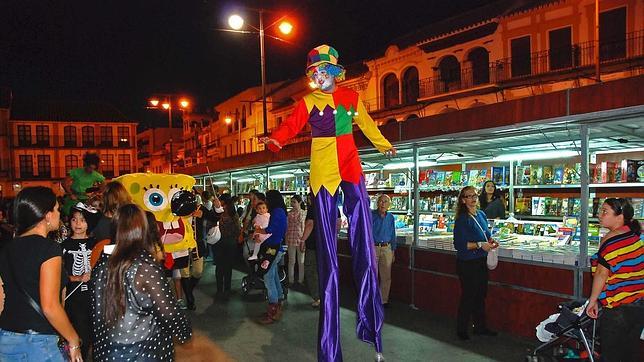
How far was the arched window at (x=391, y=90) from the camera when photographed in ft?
92.5

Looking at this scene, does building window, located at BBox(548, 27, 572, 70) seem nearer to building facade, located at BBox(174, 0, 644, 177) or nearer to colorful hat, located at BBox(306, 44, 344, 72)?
building facade, located at BBox(174, 0, 644, 177)

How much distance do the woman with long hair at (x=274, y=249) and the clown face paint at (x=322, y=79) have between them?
300 centimetres

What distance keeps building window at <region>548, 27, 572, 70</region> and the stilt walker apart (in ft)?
61.9

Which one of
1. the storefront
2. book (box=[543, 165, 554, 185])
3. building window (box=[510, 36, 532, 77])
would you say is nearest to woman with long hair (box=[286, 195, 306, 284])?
the storefront

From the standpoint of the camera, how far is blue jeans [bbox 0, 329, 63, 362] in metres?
2.83

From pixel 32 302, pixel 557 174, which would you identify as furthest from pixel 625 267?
pixel 32 302

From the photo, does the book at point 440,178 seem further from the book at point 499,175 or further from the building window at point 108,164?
the building window at point 108,164

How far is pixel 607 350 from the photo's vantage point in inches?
159

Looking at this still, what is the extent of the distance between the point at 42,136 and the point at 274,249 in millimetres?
56004

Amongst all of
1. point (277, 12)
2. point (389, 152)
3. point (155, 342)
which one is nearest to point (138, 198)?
point (389, 152)

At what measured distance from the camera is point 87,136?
55.9m

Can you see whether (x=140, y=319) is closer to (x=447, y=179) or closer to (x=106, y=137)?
(x=447, y=179)

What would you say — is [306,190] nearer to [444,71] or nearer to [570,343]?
[570,343]

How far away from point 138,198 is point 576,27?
19654mm
